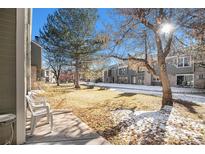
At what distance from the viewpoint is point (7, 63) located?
7.29 ft

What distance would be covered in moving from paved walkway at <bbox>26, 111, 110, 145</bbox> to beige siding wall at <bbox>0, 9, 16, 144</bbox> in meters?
0.48

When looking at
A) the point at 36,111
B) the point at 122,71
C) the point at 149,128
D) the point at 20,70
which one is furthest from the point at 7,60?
the point at 149,128

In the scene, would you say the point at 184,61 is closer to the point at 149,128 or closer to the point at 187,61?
the point at 187,61

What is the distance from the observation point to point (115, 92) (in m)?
3.71

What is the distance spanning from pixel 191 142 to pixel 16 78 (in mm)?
2572

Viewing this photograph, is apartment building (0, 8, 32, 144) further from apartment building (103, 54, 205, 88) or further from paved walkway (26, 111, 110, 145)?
apartment building (103, 54, 205, 88)

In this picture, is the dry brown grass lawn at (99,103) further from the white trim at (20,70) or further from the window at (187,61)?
the white trim at (20,70)

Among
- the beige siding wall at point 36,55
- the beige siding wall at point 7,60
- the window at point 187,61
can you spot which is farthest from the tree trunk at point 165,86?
the beige siding wall at point 7,60

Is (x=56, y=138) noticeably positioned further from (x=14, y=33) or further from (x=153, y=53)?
(x=153, y=53)

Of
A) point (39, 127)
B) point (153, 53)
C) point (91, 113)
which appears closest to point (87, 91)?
point (91, 113)

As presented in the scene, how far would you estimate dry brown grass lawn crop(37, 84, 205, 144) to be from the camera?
10.5ft

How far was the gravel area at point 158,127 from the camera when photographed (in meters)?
2.75

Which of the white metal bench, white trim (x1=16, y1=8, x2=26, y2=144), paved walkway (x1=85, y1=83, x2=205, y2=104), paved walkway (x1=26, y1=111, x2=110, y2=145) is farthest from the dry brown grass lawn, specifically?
white trim (x1=16, y1=8, x2=26, y2=144)
